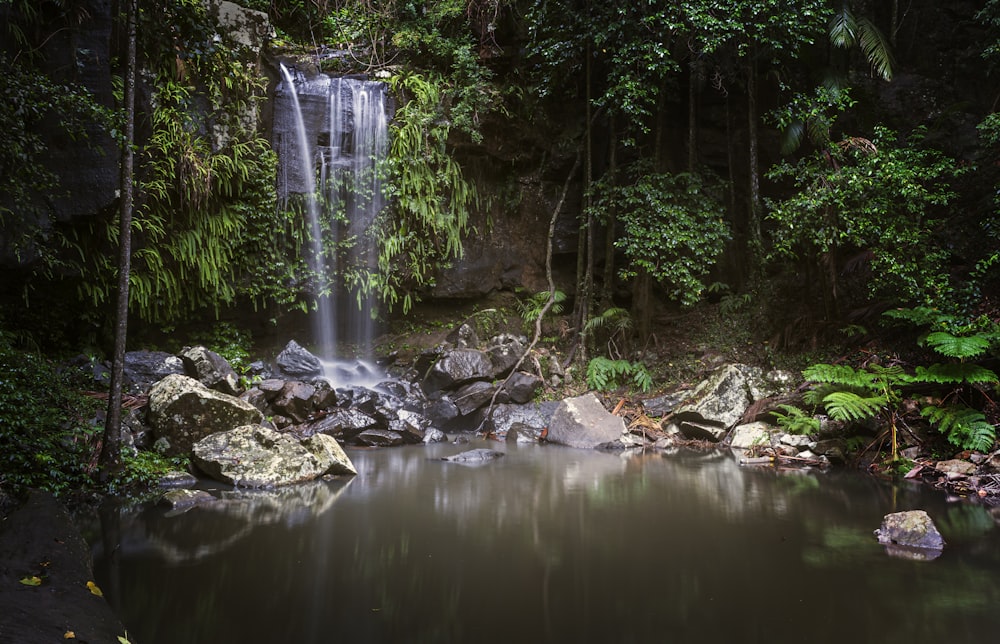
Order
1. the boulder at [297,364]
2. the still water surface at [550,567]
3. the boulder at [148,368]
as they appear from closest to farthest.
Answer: the still water surface at [550,567]
the boulder at [148,368]
the boulder at [297,364]

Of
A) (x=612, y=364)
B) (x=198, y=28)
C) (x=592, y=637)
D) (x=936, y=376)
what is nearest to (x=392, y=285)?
(x=612, y=364)

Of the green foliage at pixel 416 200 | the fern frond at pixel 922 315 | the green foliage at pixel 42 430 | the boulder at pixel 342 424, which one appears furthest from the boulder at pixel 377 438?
the fern frond at pixel 922 315

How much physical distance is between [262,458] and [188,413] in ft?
3.18

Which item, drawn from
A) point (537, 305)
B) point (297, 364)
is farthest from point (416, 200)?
point (297, 364)

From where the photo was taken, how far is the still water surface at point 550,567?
2.74m

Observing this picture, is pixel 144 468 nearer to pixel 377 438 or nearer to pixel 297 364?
pixel 377 438

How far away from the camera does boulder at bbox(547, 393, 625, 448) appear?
341 inches

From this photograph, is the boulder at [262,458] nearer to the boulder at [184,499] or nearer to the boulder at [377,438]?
the boulder at [184,499]

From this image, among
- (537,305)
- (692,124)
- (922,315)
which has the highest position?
(692,124)

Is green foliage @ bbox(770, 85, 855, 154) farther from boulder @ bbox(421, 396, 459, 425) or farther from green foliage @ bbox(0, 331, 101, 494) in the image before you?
green foliage @ bbox(0, 331, 101, 494)

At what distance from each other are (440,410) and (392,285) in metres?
3.40

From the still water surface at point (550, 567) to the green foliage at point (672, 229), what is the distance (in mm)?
4914

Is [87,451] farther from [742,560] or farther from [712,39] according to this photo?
[712,39]

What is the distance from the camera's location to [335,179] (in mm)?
11398
